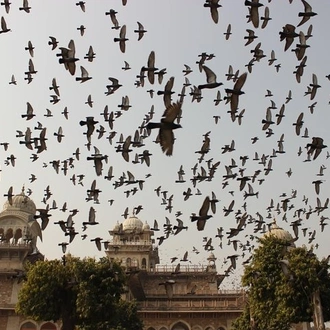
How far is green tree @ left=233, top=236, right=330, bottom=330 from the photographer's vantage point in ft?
95.4

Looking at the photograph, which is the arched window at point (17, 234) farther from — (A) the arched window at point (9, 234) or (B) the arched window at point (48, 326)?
(B) the arched window at point (48, 326)

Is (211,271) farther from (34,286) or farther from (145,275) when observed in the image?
(34,286)

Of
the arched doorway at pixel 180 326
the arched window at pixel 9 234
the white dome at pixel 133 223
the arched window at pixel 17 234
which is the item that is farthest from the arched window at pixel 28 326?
the white dome at pixel 133 223

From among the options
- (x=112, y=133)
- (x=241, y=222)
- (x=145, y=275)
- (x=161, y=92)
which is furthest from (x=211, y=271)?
(x=161, y=92)

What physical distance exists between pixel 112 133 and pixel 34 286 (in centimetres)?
1802

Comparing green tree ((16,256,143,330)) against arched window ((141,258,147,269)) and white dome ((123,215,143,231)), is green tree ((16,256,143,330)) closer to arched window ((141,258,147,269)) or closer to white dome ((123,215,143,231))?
arched window ((141,258,147,269))

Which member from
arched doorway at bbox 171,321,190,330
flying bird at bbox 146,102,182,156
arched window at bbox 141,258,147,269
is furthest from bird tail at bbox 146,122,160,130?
arched window at bbox 141,258,147,269

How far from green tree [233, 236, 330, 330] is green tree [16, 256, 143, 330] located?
965 centimetres

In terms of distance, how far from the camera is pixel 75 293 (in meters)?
31.2

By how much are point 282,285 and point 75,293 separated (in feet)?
46.0

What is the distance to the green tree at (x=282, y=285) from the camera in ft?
95.4

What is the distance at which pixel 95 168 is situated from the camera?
51.3 feet

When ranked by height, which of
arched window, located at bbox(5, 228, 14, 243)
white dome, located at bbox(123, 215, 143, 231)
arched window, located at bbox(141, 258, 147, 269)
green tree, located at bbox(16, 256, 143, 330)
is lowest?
green tree, located at bbox(16, 256, 143, 330)

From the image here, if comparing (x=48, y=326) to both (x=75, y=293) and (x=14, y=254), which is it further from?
(x=75, y=293)
